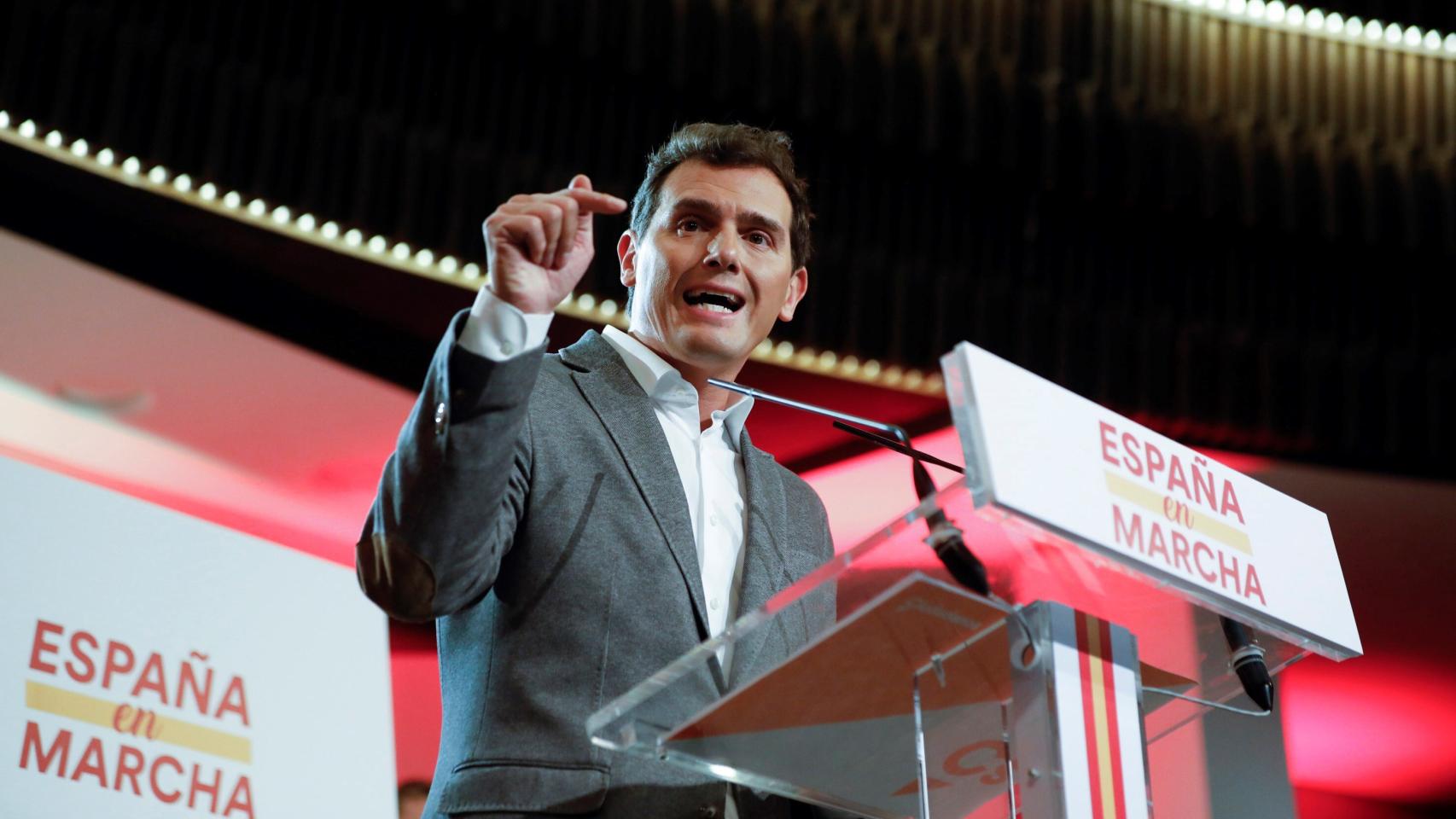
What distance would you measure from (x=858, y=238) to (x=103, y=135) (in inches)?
86.1

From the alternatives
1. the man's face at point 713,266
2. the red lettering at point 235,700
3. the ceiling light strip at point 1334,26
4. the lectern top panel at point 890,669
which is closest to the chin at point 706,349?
the man's face at point 713,266

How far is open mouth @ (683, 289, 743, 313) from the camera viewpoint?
1.90m

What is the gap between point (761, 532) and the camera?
66.7 inches

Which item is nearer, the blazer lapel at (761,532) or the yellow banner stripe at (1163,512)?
the yellow banner stripe at (1163,512)

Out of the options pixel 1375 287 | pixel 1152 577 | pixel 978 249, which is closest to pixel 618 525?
pixel 1152 577

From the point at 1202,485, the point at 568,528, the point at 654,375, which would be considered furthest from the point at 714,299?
the point at 1202,485

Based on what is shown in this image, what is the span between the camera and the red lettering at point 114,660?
1987 millimetres

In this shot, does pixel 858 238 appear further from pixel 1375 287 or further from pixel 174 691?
pixel 174 691

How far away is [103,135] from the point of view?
156 inches

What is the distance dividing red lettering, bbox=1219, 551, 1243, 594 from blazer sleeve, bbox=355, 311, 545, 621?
61cm

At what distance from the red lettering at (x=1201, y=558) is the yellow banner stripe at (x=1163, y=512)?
0.04 feet

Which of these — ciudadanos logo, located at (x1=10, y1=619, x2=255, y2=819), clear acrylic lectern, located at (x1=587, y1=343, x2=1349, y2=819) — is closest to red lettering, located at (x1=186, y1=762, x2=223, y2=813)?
ciudadanos logo, located at (x1=10, y1=619, x2=255, y2=819)

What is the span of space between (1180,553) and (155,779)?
1.36m

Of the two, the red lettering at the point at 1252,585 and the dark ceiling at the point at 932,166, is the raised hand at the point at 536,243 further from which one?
the dark ceiling at the point at 932,166
